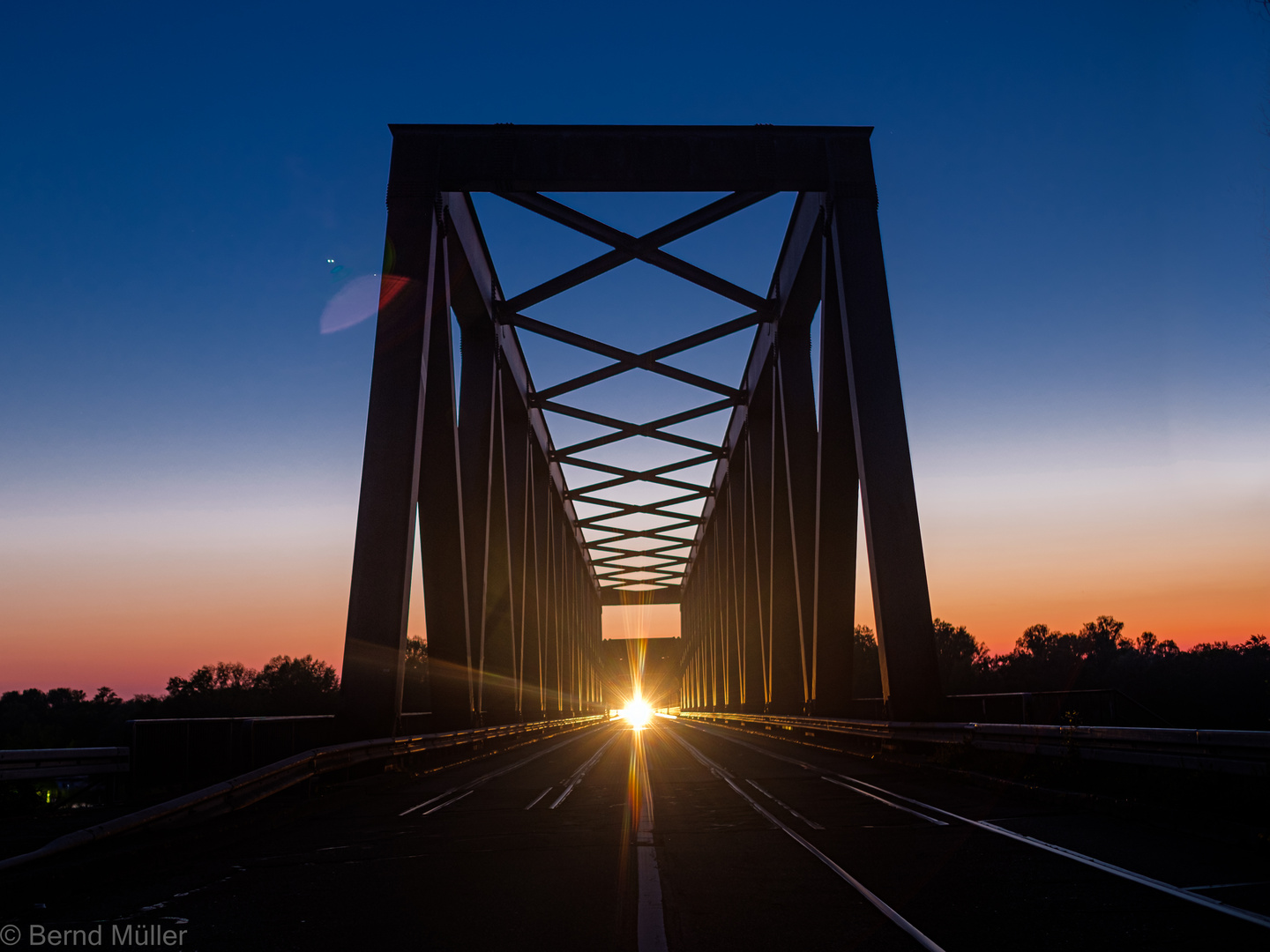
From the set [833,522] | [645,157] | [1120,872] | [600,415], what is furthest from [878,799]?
[600,415]

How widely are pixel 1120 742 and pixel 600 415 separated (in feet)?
89.2

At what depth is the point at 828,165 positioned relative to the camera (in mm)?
20984

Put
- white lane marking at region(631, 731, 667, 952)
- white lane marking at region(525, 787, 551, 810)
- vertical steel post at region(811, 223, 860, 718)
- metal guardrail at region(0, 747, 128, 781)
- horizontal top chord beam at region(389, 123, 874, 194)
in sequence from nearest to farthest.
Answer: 1. white lane marking at region(631, 731, 667, 952)
2. white lane marking at region(525, 787, 551, 810)
3. metal guardrail at region(0, 747, 128, 781)
4. horizontal top chord beam at region(389, 123, 874, 194)
5. vertical steel post at region(811, 223, 860, 718)

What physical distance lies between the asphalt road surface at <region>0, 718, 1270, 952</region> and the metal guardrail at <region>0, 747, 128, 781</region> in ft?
11.4

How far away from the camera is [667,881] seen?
6.04 m

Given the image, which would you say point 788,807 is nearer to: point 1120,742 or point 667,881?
point 1120,742

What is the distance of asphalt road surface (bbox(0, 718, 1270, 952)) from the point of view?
15.3 ft

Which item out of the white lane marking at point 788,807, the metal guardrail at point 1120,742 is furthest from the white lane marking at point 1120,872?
the metal guardrail at point 1120,742

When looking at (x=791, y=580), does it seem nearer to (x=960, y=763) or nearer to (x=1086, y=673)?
(x=960, y=763)

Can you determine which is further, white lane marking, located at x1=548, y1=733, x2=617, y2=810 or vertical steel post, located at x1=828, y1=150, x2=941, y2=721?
vertical steel post, located at x1=828, y1=150, x2=941, y2=721

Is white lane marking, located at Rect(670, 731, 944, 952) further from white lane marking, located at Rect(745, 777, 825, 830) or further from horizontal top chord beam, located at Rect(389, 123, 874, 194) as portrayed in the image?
horizontal top chord beam, located at Rect(389, 123, 874, 194)

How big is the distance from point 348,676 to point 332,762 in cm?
380

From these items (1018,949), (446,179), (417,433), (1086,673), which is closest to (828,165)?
(446,179)

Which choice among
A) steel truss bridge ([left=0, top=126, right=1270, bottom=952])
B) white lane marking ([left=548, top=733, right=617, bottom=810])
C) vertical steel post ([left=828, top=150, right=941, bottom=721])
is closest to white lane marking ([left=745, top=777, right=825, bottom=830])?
steel truss bridge ([left=0, top=126, right=1270, bottom=952])
